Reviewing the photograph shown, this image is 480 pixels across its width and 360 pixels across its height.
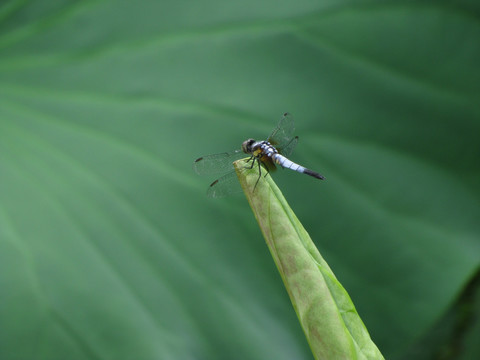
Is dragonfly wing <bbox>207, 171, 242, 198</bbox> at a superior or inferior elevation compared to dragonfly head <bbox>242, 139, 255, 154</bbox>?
inferior

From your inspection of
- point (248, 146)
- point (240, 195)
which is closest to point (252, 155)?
point (248, 146)

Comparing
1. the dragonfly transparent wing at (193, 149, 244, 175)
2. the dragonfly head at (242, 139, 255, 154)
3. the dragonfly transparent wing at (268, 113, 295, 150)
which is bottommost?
the dragonfly head at (242, 139, 255, 154)

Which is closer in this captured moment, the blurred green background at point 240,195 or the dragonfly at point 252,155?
the dragonfly at point 252,155

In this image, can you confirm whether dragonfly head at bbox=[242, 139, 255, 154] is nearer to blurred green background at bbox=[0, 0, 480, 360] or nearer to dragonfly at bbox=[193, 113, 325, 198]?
dragonfly at bbox=[193, 113, 325, 198]

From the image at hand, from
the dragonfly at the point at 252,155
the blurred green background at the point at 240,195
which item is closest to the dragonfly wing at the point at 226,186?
the dragonfly at the point at 252,155

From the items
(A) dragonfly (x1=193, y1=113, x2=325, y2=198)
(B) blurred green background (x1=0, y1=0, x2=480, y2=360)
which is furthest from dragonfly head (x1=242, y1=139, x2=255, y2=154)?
(B) blurred green background (x1=0, y1=0, x2=480, y2=360)

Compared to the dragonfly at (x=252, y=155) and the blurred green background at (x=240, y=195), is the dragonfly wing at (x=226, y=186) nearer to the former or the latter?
the dragonfly at (x=252, y=155)

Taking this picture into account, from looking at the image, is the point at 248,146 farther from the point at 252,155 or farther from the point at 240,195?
the point at 240,195

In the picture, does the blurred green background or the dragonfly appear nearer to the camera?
the dragonfly
